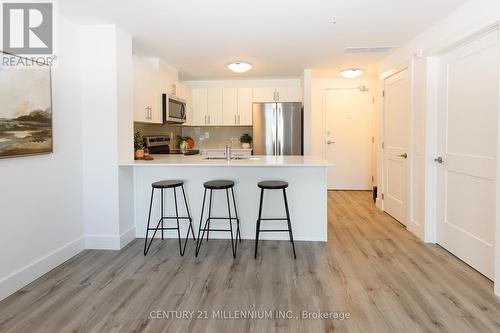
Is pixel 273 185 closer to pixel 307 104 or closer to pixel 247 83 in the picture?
pixel 307 104

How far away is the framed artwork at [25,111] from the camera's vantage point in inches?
95.6

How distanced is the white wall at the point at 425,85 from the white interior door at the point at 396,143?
0.70 ft

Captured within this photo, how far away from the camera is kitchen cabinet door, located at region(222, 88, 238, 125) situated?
20.2 feet

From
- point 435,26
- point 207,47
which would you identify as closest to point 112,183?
point 207,47

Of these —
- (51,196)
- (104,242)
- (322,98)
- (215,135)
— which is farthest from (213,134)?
(51,196)

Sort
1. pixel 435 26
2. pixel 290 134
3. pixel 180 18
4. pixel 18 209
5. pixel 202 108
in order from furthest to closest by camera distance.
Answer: pixel 202 108 → pixel 290 134 → pixel 435 26 → pixel 180 18 → pixel 18 209

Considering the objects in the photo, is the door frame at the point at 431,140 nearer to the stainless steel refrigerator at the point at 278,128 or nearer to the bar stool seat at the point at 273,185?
the bar stool seat at the point at 273,185

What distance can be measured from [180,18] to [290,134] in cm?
297

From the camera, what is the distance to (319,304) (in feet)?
7.63

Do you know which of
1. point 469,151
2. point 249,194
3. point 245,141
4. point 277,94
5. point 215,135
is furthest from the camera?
point 215,135

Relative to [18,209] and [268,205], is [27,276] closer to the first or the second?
[18,209]

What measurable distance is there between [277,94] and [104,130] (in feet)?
11.2

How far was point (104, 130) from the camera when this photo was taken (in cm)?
343

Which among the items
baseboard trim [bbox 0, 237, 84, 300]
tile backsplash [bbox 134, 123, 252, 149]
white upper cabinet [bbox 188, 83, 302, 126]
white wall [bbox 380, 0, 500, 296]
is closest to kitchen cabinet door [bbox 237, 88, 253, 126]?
white upper cabinet [bbox 188, 83, 302, 126]
